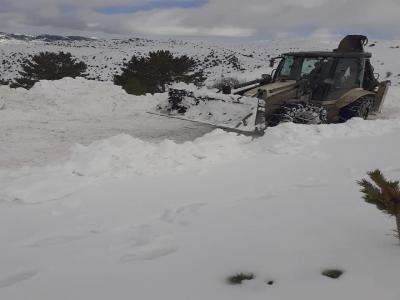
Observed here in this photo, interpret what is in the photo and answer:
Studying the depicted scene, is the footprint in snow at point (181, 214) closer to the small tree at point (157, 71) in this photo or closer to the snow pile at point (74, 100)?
the snow pile at point (74, 100)

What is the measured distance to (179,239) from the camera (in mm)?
4094

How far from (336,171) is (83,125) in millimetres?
7185

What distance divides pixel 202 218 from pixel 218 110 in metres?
6.56

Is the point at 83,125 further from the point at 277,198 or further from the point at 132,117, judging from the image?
the point at 277,198

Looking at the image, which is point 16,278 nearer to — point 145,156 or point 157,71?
point 145,156

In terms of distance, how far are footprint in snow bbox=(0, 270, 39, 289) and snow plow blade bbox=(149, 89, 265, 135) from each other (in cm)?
681

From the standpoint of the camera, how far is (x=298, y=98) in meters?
10.7

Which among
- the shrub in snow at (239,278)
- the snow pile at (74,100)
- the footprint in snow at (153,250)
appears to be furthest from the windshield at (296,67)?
the shrub in snow at (239,278)

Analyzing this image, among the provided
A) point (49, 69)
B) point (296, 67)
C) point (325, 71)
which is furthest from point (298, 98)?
point (49, 69)

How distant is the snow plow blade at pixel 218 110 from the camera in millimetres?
9812

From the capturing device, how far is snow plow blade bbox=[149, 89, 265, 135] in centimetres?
981

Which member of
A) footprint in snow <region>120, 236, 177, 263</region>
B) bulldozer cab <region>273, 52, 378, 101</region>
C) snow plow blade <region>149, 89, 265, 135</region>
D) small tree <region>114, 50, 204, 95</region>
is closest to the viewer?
footprint in snow <region>120, 236, 177, 263</region>

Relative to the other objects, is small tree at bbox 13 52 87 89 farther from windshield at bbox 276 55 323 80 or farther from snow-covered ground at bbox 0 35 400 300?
snow-covered ground at bbox 0 35 400 300

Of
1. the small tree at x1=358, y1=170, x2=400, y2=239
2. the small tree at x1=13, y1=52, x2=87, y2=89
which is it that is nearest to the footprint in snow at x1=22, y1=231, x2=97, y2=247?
the small tree at x1=358, y1=170, x2=400, y2=239
